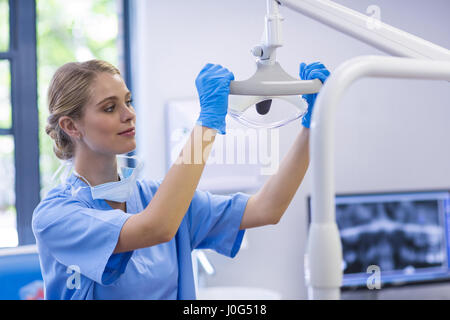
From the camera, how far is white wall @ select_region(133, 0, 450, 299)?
2.18 m

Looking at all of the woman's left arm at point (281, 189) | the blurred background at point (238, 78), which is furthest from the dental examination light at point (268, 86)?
the blurred background at point (238, 78)

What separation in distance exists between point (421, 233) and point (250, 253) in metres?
0.75

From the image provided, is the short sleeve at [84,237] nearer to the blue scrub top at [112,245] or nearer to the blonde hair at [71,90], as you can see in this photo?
the blue scrub top at [112,245]

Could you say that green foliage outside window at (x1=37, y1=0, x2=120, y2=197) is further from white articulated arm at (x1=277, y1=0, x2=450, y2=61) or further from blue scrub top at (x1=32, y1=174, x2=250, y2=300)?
white articulated arm at (x1=277, y1=0, x2=450, y2=61)

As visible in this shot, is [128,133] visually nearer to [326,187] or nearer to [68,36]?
[326,187]

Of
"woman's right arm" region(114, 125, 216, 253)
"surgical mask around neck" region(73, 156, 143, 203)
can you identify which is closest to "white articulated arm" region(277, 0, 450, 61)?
"woman's right arm" region(114, 125, 216, 253)

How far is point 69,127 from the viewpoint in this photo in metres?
1.10

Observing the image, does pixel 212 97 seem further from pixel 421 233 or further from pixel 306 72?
pixel 421 233

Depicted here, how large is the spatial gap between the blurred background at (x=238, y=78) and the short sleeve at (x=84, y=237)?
1116 mm

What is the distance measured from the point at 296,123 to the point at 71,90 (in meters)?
1.34

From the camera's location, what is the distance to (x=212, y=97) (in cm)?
86

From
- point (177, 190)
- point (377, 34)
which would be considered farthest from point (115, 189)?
point (377, 34)

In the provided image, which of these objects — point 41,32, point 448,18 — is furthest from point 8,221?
point 448,18

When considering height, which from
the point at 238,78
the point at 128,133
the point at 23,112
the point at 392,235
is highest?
the point at 238,78
